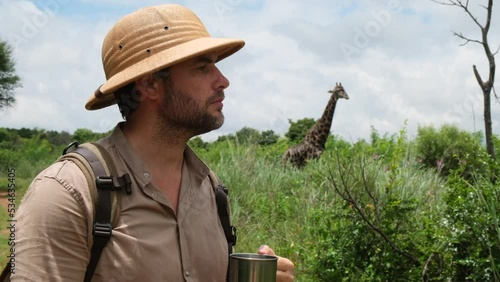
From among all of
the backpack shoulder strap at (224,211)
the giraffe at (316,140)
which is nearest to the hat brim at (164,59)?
the backpack shoulder strap at (224,211)

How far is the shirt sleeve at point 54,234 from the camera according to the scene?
76.3 inches

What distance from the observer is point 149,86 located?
2.36m

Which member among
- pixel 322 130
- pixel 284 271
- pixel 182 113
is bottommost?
pixel 284 271

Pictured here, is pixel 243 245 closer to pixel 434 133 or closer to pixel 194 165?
pixel 194 165

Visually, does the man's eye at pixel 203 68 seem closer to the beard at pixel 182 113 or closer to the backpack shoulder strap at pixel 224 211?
the beard at pixel 182 113

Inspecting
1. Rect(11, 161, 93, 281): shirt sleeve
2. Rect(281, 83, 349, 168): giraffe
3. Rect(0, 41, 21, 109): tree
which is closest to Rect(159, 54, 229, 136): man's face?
Rect(11, 161, 93, 281): shirt sleeve

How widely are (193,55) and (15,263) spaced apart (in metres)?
0.90

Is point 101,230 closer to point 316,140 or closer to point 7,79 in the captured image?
point 316,140

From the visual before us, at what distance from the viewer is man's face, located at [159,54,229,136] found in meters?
2.31

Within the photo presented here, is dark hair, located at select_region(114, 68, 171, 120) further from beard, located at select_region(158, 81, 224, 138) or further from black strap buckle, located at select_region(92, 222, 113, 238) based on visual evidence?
black strap buckle, located at select_region(92, 222, 113, 238)

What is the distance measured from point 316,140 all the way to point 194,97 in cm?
1139

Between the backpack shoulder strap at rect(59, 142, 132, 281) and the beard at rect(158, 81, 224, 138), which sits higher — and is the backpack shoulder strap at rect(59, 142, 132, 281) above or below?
below

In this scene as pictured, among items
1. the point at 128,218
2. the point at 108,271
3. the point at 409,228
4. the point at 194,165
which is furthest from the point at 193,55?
the point at 409,228

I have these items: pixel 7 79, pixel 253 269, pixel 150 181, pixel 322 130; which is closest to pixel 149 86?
pixel 150 181
